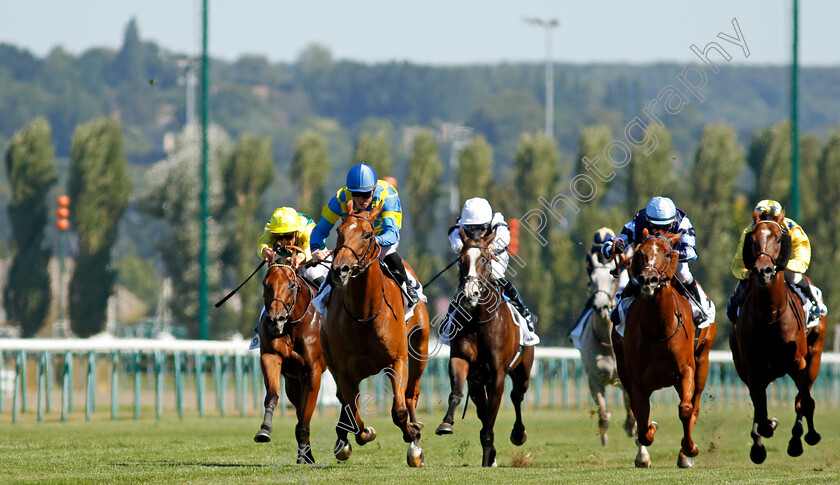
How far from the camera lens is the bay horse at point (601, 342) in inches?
557

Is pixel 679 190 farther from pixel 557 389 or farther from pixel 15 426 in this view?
pixel 15 426

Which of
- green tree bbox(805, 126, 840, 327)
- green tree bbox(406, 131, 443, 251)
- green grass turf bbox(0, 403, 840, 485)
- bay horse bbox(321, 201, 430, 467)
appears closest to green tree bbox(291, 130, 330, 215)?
green tree bbox(406, 131, 443, 251)

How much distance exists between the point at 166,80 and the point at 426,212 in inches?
5650

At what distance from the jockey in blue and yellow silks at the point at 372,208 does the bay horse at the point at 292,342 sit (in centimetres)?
40

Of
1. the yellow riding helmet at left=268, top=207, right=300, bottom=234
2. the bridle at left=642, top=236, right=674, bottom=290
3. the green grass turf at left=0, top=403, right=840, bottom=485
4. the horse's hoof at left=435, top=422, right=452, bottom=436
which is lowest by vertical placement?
the green grass turf at left=0, top=403, right=840, bottom=485

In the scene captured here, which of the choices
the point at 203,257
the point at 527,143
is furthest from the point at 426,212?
the point at 203,257

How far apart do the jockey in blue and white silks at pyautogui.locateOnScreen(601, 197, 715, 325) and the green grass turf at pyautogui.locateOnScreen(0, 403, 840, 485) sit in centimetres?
135

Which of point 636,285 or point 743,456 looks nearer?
point 636,285

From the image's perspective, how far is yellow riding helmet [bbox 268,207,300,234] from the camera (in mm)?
11055

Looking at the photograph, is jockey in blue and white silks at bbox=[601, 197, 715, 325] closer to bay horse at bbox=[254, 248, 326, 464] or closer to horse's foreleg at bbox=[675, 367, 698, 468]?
horse's foreleg at bbox=[675, 367, 698, 468]

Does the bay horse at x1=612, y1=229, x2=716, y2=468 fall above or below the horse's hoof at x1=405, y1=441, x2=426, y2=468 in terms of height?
above

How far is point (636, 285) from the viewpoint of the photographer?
10.4 metres

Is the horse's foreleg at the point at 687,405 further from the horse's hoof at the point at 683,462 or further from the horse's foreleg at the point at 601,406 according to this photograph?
the horse's foreleg at the point at 601,406

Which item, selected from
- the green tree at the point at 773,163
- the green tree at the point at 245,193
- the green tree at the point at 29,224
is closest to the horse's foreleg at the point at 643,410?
the green tree at the point at 773,163
